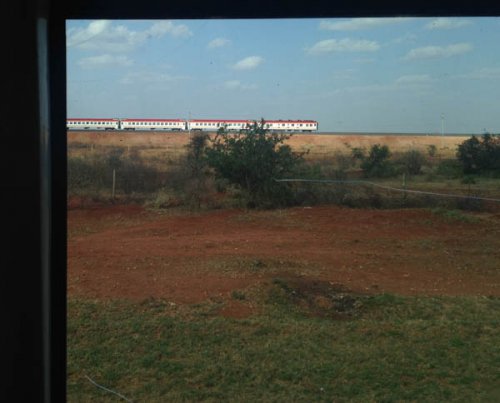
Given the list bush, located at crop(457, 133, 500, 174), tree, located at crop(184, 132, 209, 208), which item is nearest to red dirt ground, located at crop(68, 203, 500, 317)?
tree, located at crop(184, 132, 209, 208)

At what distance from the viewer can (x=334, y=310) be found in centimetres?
515

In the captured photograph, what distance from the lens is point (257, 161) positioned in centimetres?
652

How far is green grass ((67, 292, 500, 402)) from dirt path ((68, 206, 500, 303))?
1.39ft

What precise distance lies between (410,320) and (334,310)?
66 centimetres

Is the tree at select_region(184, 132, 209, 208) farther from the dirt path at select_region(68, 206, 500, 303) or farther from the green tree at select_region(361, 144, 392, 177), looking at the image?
the green tree at select_region(361, 144, 392, 177)

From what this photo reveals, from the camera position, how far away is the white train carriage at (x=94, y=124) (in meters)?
4.23

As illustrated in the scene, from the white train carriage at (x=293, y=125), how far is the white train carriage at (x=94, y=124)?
4.66 feet

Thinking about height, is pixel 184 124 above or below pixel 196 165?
above

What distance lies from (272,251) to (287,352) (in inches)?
86.1

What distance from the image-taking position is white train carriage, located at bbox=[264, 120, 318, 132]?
5.14 meters

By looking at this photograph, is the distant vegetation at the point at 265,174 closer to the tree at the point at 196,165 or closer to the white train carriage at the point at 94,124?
the tree at the point at 196,165

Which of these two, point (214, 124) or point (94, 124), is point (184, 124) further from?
point (94, 124)

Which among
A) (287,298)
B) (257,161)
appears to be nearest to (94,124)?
(257,161)
